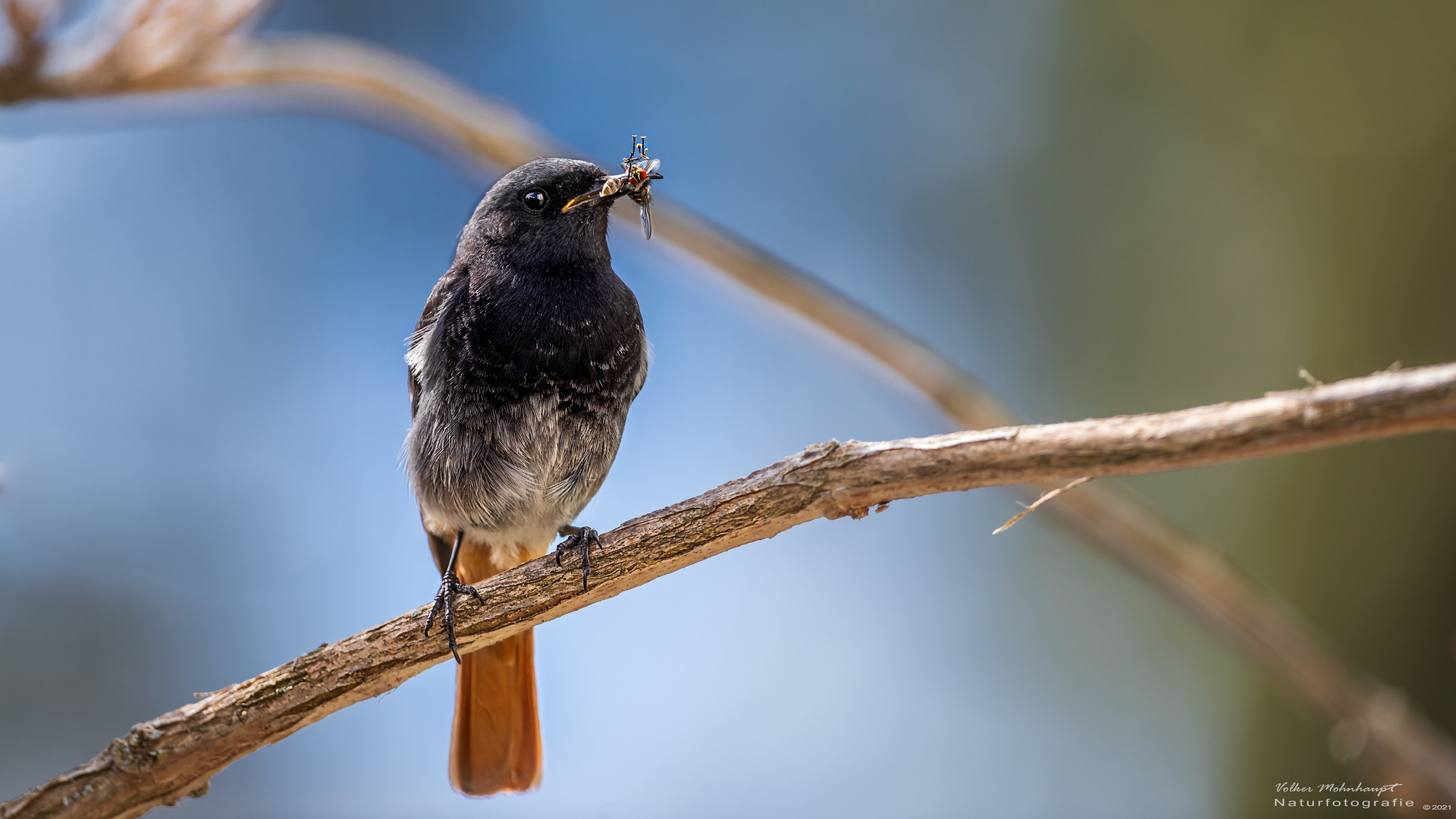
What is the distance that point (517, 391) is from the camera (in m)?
2.42

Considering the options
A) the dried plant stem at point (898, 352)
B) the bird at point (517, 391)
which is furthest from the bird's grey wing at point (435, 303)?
the dried plant stem at point (898, 352)

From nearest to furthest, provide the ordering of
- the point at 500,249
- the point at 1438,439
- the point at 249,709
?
the point at 249,709
the point at 500,249
the point at 1438,439

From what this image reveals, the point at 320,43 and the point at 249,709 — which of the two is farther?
the point at 320,43

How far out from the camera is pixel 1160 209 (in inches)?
204

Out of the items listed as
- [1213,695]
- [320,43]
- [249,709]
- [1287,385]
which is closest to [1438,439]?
[1287,385]

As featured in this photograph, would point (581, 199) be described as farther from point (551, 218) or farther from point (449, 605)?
point (449, 605)

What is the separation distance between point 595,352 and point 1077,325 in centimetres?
377

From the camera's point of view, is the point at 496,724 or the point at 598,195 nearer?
the point at 598,195

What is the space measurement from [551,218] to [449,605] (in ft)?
3.51

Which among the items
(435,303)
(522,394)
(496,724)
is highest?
(435,303)

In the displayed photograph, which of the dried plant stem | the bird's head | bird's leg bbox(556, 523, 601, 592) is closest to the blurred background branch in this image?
the dried plant stem

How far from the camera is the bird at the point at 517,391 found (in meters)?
2.43

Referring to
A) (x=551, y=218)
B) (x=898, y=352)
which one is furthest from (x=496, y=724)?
(x=898, y=352)

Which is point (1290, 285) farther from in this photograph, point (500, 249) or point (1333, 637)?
point (500, 249)
